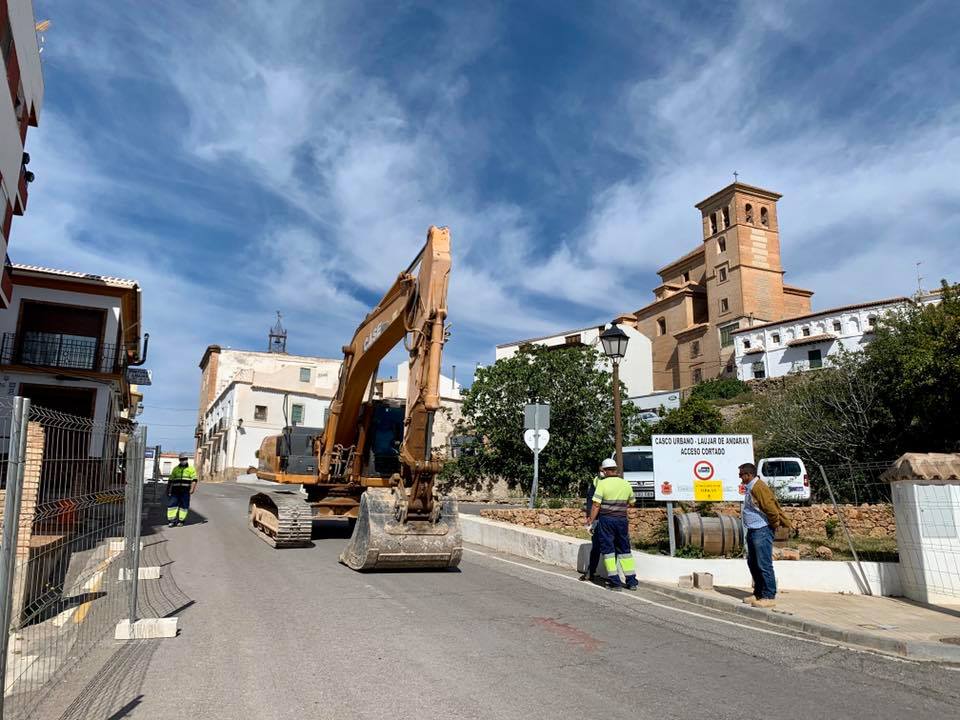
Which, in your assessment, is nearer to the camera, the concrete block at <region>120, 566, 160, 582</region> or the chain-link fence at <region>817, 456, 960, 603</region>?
the chain-link fence at <region>817, 456, 960, 603</region>

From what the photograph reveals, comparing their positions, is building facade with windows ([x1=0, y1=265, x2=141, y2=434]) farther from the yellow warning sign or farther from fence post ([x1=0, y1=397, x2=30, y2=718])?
fence post ([x1=0, y1=397, x2=30, y2=718])

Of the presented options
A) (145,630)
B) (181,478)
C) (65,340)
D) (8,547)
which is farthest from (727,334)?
(8,547)

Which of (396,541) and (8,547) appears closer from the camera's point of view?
(8,547)

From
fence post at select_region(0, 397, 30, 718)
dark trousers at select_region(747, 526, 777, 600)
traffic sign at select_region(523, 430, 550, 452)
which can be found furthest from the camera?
traffic sign at select_region(523, 430, 550, 452)

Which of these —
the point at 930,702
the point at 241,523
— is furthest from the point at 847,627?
the point at 241,523

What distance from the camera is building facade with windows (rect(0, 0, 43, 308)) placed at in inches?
591

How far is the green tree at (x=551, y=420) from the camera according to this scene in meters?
23.0

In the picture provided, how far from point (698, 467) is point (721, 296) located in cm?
5351

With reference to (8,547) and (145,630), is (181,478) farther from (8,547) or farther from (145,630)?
(8,547)

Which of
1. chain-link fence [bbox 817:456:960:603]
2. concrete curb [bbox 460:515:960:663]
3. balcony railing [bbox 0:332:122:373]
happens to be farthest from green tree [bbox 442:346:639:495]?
chain-link fence [bbox 817:456:960:603]

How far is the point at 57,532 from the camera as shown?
192 inches

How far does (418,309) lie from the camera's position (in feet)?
34.3

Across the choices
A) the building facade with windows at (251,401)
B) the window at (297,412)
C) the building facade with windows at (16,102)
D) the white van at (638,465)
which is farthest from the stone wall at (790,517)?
the window at (297,412)

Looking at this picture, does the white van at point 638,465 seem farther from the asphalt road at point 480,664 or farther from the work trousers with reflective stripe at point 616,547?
the asphalt road at point 480,664
